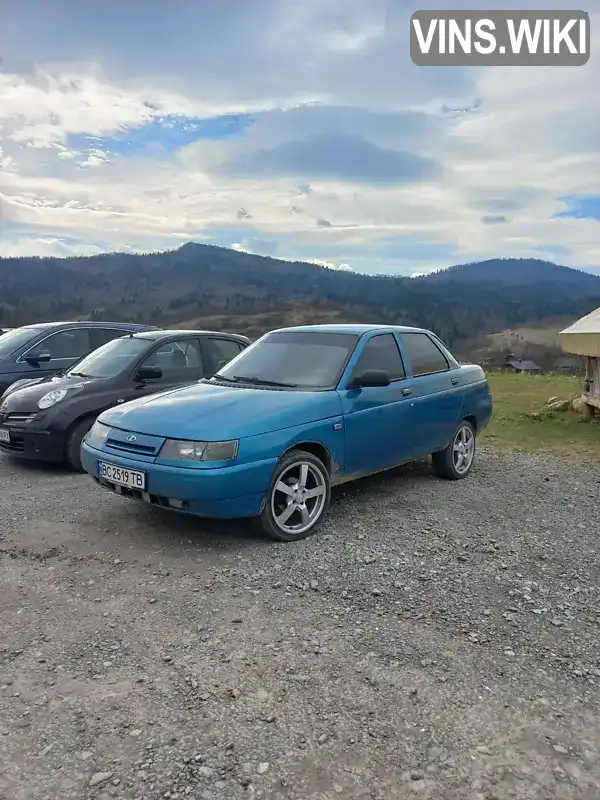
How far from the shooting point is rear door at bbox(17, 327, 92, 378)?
9.20 meters

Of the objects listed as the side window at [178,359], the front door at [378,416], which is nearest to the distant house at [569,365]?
the front door at [378,416]

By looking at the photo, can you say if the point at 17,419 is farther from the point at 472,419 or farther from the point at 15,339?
the point at 472,419

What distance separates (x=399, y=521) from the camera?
212 inches

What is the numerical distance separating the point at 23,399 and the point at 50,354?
2.22 m

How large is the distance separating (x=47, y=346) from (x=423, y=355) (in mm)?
5758

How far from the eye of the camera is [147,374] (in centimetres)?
750

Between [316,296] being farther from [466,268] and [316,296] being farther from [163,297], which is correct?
[466,268]

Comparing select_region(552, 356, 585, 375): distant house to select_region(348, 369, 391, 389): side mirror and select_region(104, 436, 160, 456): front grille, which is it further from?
select_region(104, 436, 160, 456): front grille

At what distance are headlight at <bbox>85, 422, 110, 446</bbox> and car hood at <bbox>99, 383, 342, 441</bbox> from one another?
53 millimetres

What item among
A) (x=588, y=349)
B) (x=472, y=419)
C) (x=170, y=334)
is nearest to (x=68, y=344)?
(x=170, y=334)

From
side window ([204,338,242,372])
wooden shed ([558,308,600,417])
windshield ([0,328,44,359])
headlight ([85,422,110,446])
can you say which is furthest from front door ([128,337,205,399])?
wooden shed ([558,308,600,417])

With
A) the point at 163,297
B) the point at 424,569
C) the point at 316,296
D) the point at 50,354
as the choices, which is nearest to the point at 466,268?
the point at 316,296

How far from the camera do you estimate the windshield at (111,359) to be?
7676 mm

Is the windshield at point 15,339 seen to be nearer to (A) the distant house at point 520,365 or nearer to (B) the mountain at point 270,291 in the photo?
(A) the distant house at point 520,365
